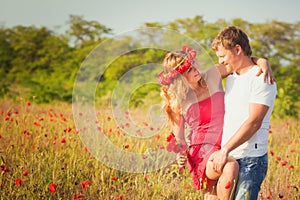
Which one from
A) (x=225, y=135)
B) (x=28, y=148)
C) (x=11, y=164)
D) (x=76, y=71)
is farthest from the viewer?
(x=76, y=71)

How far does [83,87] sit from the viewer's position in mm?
11578

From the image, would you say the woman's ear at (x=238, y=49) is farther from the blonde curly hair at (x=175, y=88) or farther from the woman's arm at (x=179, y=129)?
the woman's arm at (x=179, y=129)

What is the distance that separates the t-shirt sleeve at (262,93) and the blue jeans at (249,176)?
0.35 metres

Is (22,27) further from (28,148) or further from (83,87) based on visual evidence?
(28,148)

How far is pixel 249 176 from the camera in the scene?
2.28m

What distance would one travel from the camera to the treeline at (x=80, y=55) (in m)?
10.2

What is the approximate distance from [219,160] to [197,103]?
48 centimetres

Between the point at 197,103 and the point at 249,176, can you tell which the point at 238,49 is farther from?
the point at 249,176

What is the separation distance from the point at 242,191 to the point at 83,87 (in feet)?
31.7

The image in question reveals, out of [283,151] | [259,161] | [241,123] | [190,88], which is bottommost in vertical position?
[283,151]

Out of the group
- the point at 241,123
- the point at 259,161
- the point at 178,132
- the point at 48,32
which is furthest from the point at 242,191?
the point at 48,32

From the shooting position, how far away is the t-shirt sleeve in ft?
7.13

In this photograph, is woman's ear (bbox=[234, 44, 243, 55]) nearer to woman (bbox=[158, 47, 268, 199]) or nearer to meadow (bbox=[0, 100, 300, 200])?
woman (bbox=[158, 47, 268, 199])

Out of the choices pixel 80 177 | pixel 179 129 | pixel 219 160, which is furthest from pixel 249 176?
pixel 80 177
